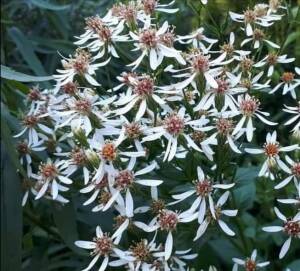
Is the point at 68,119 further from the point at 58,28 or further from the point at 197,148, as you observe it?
the point at 58,28

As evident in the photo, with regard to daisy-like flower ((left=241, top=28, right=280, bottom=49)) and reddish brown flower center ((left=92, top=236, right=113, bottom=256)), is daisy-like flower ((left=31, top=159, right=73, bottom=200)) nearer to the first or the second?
reddish brown flower center ((left=92, top=236, right=113, bottom=256))

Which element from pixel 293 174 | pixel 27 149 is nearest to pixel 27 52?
pixel 27 149

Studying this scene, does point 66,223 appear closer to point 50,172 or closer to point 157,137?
point 50,172


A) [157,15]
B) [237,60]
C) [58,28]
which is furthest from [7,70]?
[58,28]

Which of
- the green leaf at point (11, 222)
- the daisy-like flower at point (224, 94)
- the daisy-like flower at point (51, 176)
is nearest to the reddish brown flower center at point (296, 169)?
the daisy-like flower at point (224, 94)

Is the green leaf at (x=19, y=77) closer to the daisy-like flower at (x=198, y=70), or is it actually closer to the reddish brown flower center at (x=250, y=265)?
the daisy-like flower at (x=198, y=70)
